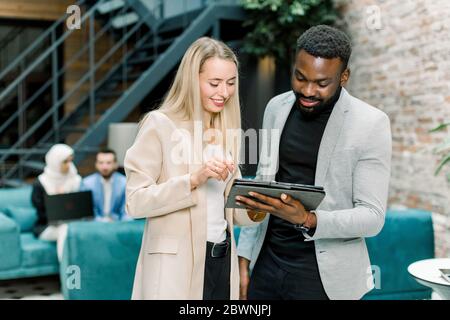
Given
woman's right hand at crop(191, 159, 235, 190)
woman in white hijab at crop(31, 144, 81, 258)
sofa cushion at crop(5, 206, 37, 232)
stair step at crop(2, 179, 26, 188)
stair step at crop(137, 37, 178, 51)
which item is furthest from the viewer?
stair step at crop(137, 37, 178, 51)

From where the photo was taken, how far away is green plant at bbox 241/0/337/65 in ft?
13.4

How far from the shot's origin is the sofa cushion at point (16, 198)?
4094 millimetres

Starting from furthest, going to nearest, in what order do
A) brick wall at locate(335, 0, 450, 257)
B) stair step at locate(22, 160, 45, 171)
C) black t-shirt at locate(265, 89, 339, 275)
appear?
1. stair step at locate(22, 160, 45, 171)
2. brick wall at locate(335, 0, 450, 257)
3. black t-shirt at locate(265, 89, 339, 275)

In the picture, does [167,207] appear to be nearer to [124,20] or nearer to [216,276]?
[216,276]

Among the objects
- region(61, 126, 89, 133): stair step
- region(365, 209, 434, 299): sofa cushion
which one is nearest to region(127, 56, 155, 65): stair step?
region(61, 126, 89, 133): stair step

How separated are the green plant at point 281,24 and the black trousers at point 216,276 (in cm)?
298

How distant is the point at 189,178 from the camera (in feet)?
3.56

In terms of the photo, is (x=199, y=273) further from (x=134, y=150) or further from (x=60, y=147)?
(x=60, y=147)

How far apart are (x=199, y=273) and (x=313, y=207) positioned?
0.26 m

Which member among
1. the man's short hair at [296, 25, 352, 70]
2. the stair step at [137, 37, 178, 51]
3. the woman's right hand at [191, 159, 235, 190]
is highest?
the stair step at [137, 37, 178, 51]

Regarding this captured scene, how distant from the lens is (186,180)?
1.08 meters

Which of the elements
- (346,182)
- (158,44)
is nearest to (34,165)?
(158,44)

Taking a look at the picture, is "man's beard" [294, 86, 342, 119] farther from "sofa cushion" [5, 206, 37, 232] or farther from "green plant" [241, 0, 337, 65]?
"sofa cushion" [5, 206, 37, 232]

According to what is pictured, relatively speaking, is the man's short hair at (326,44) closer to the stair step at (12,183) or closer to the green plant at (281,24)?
the green plant at (281,24)
